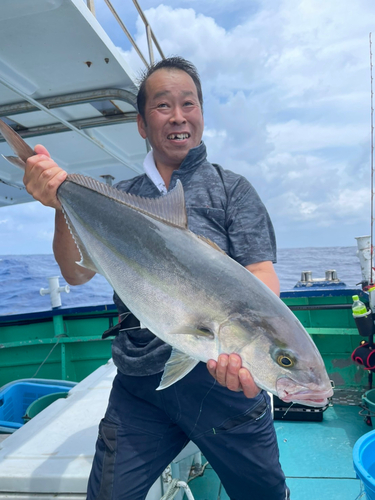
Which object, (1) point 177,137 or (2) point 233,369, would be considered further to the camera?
(1) point 177,137

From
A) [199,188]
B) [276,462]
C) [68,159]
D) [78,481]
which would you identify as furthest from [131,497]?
[68,159]

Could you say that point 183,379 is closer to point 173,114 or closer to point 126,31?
point 173,114

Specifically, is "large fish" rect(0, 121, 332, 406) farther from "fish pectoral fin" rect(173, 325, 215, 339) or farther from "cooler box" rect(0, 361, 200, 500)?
"cooler box" rect(0, 361, 200, 500)

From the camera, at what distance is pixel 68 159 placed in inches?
216

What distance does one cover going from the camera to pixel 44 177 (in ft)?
5.52

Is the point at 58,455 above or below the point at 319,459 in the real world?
above

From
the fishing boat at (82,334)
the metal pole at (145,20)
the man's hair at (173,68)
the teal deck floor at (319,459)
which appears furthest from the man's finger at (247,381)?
the metal pole at (145,20)

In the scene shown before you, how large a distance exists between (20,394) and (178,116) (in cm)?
411

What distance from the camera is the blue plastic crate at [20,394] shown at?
424cm

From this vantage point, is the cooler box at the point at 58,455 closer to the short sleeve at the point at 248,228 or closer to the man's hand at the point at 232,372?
the man's hand at the point at 232,372

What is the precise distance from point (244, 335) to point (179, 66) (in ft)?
5.31

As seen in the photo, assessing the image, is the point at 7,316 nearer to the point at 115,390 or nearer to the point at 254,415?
the point at 115,390

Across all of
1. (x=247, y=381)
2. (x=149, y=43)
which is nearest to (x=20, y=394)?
(x=247, y=381)

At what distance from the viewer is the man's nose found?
1.99 meters
